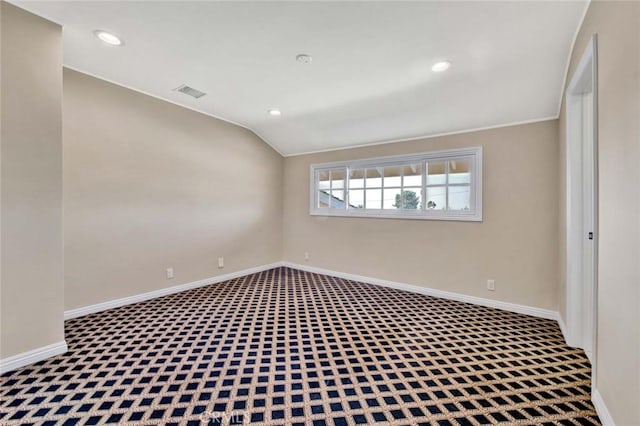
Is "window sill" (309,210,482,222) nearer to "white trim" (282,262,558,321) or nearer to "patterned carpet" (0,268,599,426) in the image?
"white trim" (282,262,558,321)

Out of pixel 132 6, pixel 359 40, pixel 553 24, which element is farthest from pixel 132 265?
pixel 553 24

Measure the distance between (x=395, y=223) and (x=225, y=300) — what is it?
2.58m

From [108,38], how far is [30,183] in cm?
130

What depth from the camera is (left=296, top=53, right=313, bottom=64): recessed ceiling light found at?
247cm

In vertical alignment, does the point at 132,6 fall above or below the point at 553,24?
above

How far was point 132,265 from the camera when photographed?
11.3 feet

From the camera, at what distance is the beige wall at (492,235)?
3145 millimetres

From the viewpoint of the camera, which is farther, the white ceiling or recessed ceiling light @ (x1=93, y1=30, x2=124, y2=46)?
recessed ceiling light @ (x1=93, y1=30, x2=124, y2=46)

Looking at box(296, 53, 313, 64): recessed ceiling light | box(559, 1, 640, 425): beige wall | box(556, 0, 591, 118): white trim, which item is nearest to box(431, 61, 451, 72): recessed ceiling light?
box(556, 0, 591, 118): white trim

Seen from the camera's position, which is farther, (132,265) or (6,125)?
(132,265)

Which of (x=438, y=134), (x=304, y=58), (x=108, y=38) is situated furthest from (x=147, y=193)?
(x=438, y=134)

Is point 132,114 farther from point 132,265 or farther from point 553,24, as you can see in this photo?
point 553,24

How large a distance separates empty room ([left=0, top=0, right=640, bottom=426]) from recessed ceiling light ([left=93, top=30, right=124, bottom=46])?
2cm

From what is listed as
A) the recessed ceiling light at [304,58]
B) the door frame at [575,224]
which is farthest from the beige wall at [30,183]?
the door frame at [575,224]
